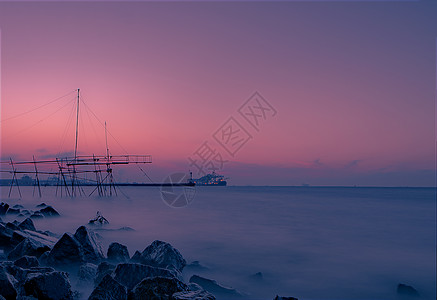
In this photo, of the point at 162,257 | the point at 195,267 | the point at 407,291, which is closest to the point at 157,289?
the point at 162,257

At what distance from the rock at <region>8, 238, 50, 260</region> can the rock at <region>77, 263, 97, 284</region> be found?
1.56 metres

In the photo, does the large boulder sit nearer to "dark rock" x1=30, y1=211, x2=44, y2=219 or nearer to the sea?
the sea

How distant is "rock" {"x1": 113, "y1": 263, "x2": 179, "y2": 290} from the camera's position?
456 centimetres

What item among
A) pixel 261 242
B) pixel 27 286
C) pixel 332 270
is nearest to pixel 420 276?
pixel 332 270

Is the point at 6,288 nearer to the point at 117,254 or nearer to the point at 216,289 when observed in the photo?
the point at 117,254

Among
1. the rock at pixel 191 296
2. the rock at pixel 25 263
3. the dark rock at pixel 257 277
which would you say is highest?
the rock at pixel 191 296

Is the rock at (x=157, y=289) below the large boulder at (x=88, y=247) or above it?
above

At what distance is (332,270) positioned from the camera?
8.02 metres

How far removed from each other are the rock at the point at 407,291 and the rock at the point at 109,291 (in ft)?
19.4

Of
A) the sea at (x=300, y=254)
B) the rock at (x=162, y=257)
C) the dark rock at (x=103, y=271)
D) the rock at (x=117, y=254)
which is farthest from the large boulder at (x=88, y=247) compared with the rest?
the sea at (x=300, y=254)

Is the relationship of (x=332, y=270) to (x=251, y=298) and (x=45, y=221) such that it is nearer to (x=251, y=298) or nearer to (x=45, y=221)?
(x=251, y=298)

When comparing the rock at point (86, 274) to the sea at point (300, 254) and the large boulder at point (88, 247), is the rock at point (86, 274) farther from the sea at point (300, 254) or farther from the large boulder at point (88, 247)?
the sea at point (300, 254)

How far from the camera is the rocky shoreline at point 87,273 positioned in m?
3.80

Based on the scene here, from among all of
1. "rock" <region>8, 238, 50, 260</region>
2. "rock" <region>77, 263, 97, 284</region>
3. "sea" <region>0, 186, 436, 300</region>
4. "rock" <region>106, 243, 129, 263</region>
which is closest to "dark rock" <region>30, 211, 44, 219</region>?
"sea" <region>0, 186, 436, 300</region>
